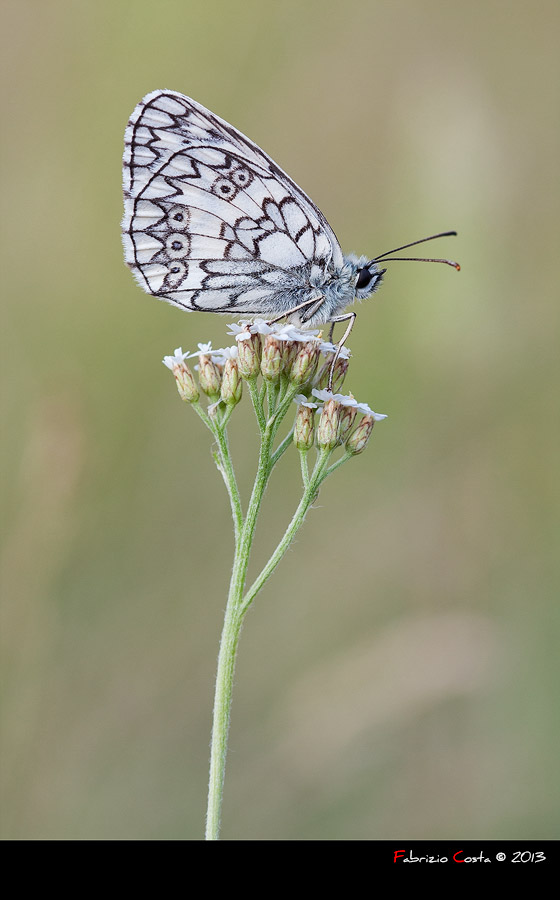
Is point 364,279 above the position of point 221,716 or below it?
above

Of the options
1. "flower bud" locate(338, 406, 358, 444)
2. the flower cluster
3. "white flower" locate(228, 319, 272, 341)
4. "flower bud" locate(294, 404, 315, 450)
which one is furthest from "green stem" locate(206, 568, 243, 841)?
"white flower" locate(228, 319, 272, 341)

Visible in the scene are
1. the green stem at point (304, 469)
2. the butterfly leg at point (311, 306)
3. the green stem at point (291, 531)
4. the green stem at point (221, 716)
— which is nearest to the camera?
the green stem at point (221, 716)

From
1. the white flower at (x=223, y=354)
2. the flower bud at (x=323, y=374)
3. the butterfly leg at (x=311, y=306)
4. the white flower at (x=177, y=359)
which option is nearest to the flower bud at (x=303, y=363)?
the flower bud at (x=323, y=374)

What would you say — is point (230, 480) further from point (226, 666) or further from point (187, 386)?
point (226, 666)

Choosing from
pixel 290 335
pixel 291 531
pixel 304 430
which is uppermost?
pixel 290 335

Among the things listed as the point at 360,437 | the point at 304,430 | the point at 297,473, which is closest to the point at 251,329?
the point at 304,430

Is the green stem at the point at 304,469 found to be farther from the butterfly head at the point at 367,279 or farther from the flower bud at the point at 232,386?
the butterfly head at the point at 367,279

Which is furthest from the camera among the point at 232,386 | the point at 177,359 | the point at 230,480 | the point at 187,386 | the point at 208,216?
the point at 208,216
